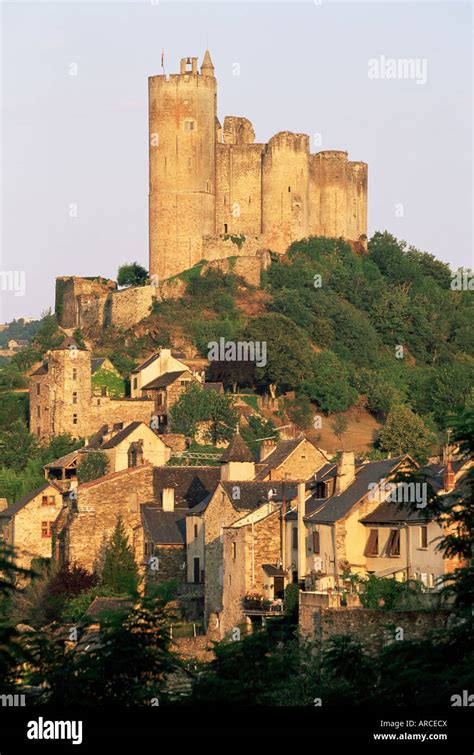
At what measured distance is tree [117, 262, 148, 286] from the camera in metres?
102

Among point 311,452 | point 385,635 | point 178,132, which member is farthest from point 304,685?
point 178,132

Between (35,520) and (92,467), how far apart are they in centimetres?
577

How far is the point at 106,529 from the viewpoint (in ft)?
210

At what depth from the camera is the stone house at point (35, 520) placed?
67.6 m

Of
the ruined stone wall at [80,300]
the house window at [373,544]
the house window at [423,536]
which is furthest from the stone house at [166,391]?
the house window at [423,536]

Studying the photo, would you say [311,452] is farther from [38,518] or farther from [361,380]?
[361,380]

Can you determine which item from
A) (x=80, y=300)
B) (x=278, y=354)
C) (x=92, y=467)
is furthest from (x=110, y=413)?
(x=80, y=300)

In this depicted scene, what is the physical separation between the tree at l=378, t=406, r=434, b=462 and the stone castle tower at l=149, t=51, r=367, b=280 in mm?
18295

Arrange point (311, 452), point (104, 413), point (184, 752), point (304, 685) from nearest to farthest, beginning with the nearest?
point (184, 752) → point (304, 685) → point (311, 452) → point (104, 413)

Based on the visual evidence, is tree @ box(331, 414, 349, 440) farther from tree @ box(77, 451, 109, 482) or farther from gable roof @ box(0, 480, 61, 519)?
gable roof @ box(0, 480, 61, 519)

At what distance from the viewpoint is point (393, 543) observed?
156 ft

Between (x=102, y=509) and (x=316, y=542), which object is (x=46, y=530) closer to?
(x=102, y=509)

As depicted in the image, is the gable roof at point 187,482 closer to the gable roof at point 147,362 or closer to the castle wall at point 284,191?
the gable roof at point 147,362

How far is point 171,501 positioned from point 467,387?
104ft
